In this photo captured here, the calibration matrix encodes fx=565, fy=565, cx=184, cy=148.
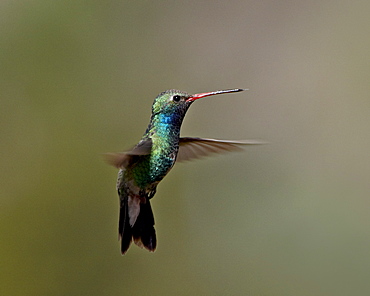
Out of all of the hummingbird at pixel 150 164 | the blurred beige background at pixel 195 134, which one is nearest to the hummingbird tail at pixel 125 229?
the hummingbird at pixel 150 164

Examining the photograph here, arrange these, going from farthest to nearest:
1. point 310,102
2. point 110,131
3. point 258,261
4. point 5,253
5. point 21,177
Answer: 1. point 310,102
2. point 258,261
3. point 110,131
4. point 21,177
5. point 5,253

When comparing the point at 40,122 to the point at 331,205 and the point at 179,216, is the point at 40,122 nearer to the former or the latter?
the point at 179,216

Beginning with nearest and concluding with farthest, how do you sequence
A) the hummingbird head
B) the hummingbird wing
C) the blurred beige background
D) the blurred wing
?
the blurred wing < the hummingbird head < the hummingbird wing < the blurred beige background

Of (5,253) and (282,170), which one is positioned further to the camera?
(282,170)

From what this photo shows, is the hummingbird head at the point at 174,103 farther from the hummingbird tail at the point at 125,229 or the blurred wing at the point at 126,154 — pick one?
the hummingbird tail at the point at 125,229

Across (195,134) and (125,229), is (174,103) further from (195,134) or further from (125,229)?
(195,134)

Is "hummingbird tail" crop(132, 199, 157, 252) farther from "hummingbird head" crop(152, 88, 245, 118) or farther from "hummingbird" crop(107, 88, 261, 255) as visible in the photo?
"hummingbird head" crop(152, 88, 245, 118)

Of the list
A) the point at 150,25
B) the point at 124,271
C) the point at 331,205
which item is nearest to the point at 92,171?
the point at 124,271

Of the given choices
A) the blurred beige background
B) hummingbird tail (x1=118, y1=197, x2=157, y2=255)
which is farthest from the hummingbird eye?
the blurred beige background
